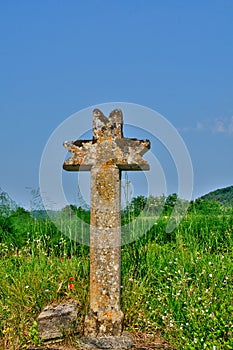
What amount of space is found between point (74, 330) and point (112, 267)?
2.83 ft

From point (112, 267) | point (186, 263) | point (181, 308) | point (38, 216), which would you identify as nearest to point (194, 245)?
point (186, 263)

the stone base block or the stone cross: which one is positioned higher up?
the stone cross

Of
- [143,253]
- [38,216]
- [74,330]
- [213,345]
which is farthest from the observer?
[38,216]

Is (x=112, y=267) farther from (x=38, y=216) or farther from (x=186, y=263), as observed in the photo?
(x=38, y=216)

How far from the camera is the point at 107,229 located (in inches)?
224

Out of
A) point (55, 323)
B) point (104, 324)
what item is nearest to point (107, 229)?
point (104, 324)

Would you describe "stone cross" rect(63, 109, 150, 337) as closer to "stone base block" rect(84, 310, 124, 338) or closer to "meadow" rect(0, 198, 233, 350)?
"stone base block" rect(84, 310, 124, 338)

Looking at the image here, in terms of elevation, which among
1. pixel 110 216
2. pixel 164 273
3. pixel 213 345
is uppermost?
pixel 110 216

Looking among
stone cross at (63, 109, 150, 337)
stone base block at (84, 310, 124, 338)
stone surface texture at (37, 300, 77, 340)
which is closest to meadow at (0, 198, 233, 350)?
stone surface texture at (37, 300, 77, 340)

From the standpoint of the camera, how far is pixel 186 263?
6906mm

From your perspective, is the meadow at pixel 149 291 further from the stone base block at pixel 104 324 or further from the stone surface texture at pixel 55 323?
the stone base block at pixel 104 324

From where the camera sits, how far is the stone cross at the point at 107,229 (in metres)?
5.71

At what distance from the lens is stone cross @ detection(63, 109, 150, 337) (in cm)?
571

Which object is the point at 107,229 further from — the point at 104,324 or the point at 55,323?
the point at 55,323
